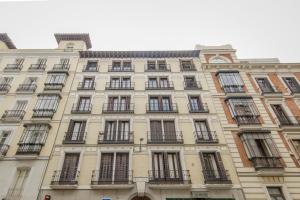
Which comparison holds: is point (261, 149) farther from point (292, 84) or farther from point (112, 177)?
point (112, 177)

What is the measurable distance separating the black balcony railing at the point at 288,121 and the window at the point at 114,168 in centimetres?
1378

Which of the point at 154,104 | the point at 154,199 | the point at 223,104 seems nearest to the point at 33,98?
the point at 154,104

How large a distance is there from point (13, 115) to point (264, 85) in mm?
25208

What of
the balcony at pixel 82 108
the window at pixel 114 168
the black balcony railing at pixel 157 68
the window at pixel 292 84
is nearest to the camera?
the window at pixel 114 168

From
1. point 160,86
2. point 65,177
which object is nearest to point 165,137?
point 160,86

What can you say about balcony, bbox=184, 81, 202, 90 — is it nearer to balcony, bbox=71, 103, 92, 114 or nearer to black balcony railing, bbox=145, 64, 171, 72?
black balcony railing, bbox=145, 64, 171, 72

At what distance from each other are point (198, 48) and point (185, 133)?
42.1 feet

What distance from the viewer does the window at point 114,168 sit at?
1507 cm

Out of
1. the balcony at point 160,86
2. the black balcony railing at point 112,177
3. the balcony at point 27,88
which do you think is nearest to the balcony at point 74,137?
the black balcony railing at point 112,177

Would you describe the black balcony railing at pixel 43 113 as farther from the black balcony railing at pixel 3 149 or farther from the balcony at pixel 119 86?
the balcony at pixel 119 86

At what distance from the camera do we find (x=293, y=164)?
15.7 metres

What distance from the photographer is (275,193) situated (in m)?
14.6

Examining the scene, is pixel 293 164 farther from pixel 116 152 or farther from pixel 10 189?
pixel 10 189

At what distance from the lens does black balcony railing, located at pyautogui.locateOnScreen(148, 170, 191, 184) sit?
1479 centimetres
